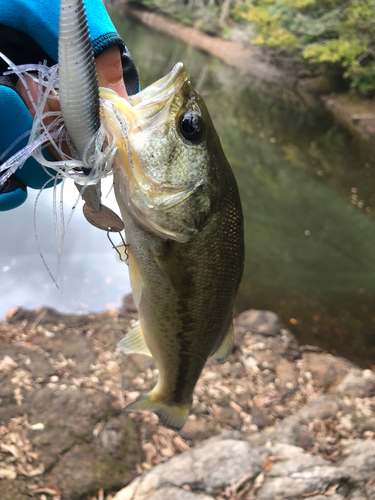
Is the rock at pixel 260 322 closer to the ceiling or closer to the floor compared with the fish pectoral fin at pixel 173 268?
closer to the floor

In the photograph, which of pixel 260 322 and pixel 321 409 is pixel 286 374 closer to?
pixel 321 409

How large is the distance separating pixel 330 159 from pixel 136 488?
12.7 metres

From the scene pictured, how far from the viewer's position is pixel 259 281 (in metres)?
6.17

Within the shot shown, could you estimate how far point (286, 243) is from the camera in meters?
7.48


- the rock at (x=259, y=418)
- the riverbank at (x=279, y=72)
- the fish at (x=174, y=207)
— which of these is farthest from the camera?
the riverbank at (x=279, y=72)

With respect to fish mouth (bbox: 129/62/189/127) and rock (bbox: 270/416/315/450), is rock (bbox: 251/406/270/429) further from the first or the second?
fish mouth (bbox: 129/62/189/127)

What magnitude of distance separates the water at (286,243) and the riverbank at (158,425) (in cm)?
74

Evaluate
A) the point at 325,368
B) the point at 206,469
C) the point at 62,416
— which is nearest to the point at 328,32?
the point at 325,368

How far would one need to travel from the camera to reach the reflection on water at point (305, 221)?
5.82 metres

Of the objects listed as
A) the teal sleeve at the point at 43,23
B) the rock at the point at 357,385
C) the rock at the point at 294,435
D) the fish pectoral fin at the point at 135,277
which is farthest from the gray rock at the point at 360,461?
the teal sleeve at the point at 43,23

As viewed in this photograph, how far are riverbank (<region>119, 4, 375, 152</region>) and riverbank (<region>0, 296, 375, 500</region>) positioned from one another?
47.4 feet

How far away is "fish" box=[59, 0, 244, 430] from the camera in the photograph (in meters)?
1.27

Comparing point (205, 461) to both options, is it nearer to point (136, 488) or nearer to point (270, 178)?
point (136, 488)

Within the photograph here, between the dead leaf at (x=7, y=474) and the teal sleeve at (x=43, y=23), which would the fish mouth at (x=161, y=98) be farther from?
the dead leaf at (x=7, y=474)
